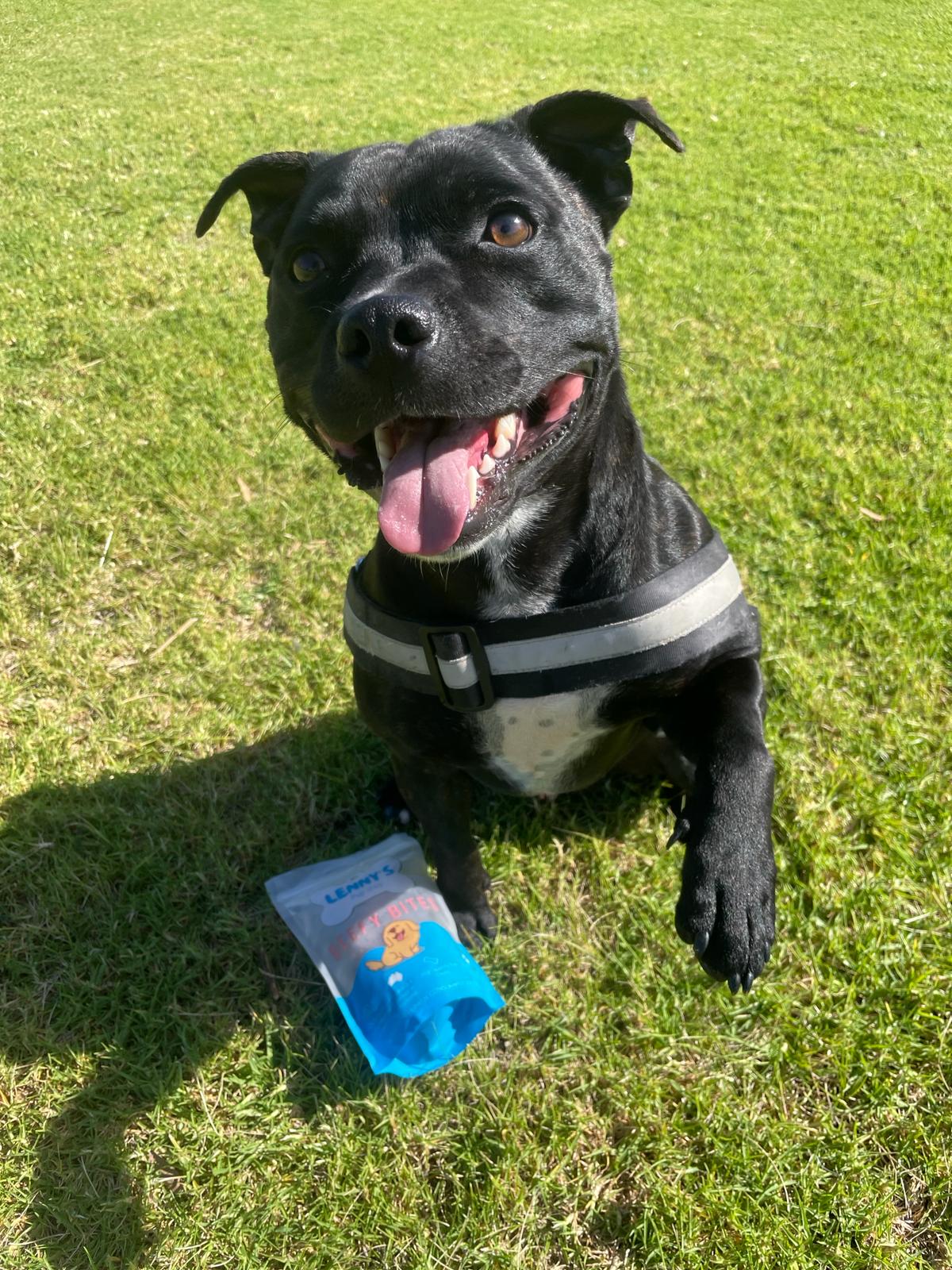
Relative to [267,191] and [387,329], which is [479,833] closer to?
[387,329]

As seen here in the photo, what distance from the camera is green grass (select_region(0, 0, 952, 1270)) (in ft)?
7.09

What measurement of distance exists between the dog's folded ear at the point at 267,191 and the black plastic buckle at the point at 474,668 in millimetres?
1251

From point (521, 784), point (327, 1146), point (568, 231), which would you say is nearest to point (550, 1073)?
point (327, 1146)

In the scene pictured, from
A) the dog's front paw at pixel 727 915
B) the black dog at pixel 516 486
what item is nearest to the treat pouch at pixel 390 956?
the black dog at pixel 516 486

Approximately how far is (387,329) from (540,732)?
3.58 ft

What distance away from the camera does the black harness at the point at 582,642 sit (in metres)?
2.13

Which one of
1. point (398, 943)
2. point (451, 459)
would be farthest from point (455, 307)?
point (398, 943)

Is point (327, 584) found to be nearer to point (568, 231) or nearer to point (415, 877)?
point (415, 877)

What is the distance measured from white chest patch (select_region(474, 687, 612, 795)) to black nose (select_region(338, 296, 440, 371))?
2.96ft

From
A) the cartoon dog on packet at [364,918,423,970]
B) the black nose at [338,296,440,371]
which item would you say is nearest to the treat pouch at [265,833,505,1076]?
the cartoon dog on packet at [364,918,423,970]

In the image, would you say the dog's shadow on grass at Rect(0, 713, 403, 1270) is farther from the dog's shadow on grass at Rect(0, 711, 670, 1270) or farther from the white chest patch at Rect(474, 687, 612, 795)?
the white chest patch at Rect(474, 687, 612, 795)

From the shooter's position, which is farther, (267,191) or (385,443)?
(267,191)

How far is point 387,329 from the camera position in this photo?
70.9 inches

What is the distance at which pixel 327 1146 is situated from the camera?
228cm
